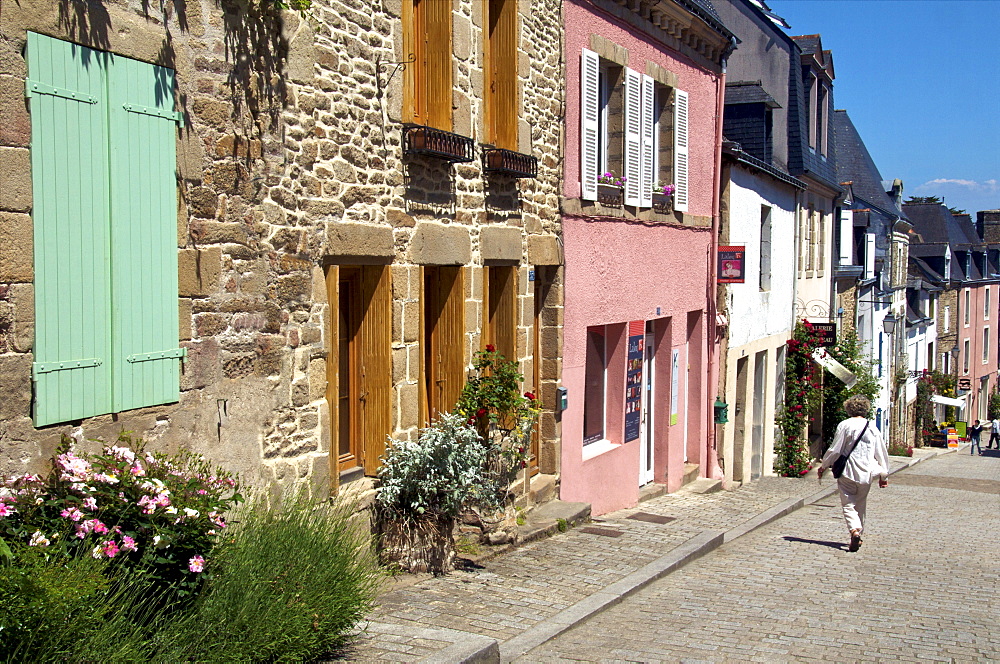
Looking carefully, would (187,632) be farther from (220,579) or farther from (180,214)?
(180,214)

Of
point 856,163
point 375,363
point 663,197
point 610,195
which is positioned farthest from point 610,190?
point 856,163

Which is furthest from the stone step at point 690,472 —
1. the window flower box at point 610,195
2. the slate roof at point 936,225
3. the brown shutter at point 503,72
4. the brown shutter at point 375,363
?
the slate roof at point 936,225

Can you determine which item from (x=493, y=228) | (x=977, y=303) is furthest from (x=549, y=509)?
(x=977, y=303)

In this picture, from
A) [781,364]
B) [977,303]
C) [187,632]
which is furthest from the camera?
[977,303]

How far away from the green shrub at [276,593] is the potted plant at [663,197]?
7.94 m

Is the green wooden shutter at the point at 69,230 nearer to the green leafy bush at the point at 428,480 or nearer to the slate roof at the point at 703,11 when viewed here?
the green leafy bush at the point at 428,480

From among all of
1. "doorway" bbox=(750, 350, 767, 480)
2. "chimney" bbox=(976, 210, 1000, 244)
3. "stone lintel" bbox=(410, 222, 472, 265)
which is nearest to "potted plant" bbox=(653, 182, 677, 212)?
"stone lintel" bbox=(410, 222, 472, 265)

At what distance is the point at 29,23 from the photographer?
4656mm

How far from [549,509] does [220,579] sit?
18.6ft

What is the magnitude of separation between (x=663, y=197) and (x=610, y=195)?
5.75 feet

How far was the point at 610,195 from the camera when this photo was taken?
11648 millimetres

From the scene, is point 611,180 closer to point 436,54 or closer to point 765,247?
point 436,54

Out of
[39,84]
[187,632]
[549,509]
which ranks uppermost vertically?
[39,84]

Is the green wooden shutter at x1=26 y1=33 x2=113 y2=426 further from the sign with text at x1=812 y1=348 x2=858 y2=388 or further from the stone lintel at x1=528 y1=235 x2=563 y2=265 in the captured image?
the sign with text at x1=812 y1=348 x2=858 y2=388
